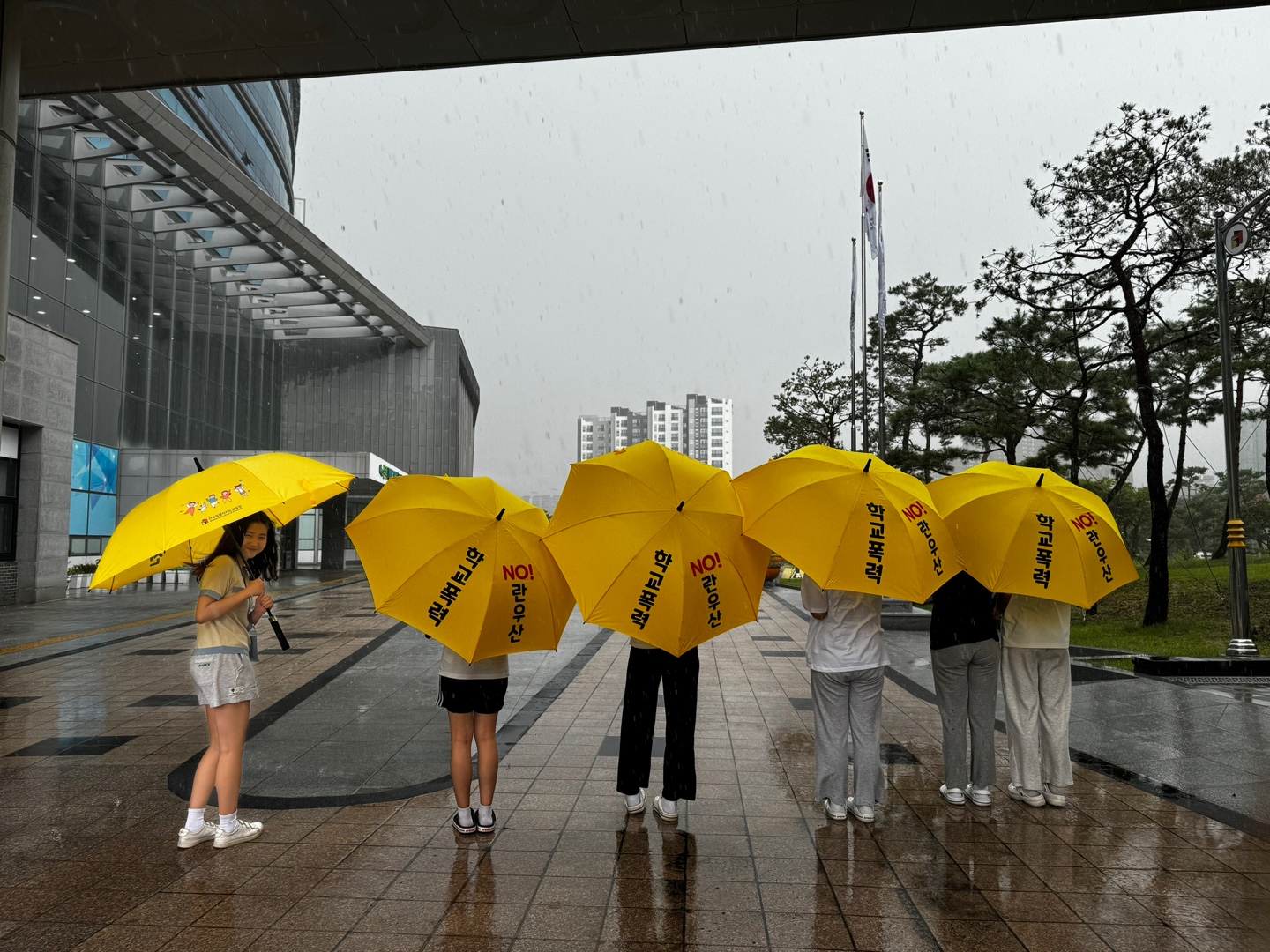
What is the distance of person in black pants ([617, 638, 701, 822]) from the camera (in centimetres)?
500

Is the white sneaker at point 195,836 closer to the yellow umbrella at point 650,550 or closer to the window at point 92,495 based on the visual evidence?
the yellow umbrella at point 650,550

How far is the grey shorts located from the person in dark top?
3910 mm

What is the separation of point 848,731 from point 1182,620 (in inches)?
645

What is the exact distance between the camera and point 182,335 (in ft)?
109

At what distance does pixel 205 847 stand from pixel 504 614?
2065 millimetres

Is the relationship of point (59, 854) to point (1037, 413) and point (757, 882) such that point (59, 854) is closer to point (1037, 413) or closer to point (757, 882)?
point (757, 882)

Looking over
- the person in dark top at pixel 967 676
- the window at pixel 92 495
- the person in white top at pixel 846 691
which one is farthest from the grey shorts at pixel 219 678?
the window at pixel 92 495

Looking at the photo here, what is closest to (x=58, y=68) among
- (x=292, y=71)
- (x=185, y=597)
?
(x=292, y=71)

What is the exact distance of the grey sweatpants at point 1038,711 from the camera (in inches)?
213

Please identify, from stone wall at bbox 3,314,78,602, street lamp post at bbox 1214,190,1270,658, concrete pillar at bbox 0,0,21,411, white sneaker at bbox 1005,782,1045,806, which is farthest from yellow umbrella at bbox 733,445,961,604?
stone wall at bbox 3,314,78,602

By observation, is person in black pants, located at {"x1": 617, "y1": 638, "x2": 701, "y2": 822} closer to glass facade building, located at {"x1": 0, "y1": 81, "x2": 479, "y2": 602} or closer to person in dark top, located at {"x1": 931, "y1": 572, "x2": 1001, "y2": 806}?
person in dark top, located at {"x1": 931, "y1": 572, "x2": 1001, "y2": 806}

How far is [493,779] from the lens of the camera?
16.0ft

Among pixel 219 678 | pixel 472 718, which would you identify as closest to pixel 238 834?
pixel 219 678

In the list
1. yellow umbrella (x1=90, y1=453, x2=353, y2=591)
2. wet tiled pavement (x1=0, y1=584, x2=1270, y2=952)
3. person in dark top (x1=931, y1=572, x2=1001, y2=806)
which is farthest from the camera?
person in dark top (x1=931, y1=572, x2=1001, y2=806)
